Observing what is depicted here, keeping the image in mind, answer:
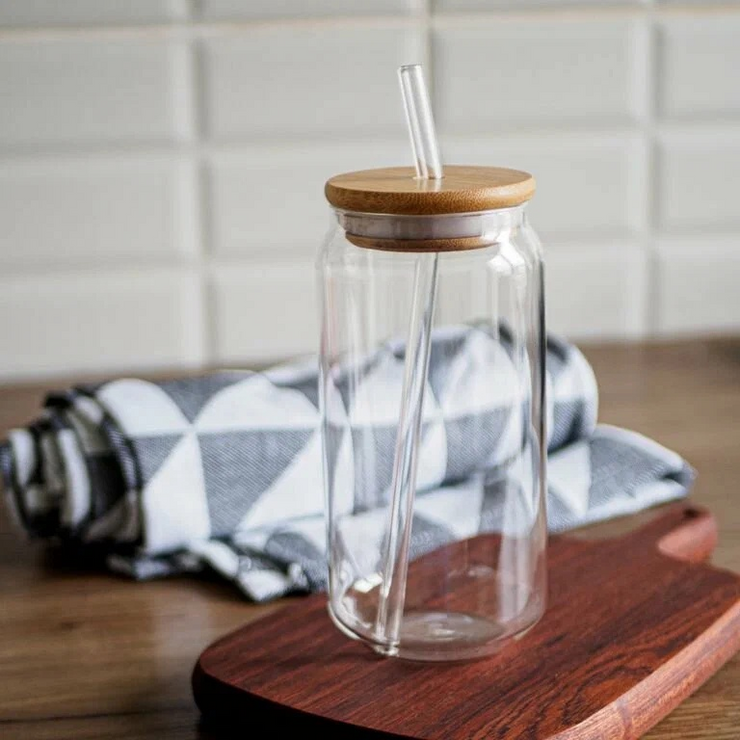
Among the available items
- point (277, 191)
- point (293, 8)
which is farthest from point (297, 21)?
point (277, 191)

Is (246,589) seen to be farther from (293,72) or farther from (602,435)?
(293,72)

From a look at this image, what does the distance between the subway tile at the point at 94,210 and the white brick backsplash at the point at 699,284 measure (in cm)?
47

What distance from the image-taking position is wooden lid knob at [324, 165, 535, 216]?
521 mm

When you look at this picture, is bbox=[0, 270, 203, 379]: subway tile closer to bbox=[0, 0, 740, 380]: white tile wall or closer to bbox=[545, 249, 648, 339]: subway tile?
bbox=[0, 0, 740, 380]: white tile wall

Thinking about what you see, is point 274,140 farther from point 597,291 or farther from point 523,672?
point 523,672

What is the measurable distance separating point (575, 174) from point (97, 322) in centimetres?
48

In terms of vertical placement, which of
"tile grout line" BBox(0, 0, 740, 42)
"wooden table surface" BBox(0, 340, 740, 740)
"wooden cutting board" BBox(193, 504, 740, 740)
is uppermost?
"tile grout line" BBox(0, 0, 740, 42)

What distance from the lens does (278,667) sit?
58 cm

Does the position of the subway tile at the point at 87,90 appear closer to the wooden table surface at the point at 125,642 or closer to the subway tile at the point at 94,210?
the subway tile at the point at 94,210

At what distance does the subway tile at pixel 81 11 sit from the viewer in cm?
115

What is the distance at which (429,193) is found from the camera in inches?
20.5

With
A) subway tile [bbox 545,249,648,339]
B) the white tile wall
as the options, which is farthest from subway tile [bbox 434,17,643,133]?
subway tile [bbox 545,249,648,339]

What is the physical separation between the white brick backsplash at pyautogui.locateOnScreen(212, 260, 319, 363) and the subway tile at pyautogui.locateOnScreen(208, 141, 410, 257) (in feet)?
0.07

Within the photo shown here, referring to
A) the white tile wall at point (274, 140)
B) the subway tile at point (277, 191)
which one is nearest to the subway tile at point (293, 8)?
the white tile wall at point (274, 140)
